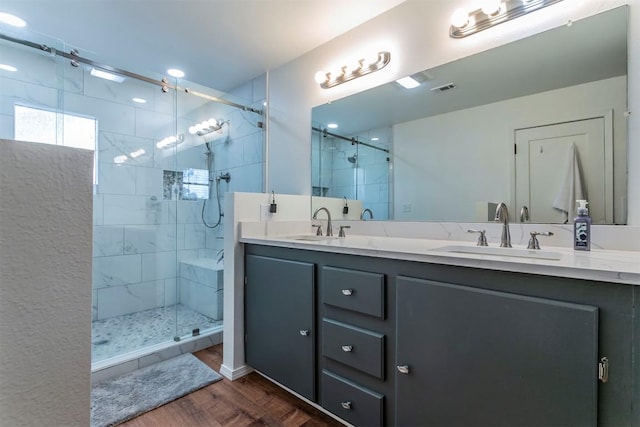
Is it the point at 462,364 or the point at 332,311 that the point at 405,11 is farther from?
the point at 462,364

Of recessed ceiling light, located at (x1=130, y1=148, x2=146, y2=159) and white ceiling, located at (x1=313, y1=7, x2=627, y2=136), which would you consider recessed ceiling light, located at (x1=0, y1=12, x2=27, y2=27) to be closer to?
recessed ceiling light, located at (x1=130, y1=148, x2=146, y2=159)

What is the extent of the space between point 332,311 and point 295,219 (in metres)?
0.99

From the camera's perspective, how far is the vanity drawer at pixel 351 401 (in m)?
1.29

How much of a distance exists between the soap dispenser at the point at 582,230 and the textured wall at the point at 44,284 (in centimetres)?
160

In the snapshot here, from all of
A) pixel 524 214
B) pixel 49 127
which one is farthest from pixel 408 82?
pixel 49 127

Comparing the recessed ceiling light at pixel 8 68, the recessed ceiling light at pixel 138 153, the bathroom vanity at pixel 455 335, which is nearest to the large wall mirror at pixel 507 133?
the bathroom vanity at pixel 455 335

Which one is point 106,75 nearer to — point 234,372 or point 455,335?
point 234,372

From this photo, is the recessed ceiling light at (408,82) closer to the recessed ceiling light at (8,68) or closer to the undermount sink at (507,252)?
the undermount sink at (507,252)

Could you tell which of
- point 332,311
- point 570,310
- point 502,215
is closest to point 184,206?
point 332,311

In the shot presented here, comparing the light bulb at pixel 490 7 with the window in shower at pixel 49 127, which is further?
the window in shower at pixel 49 127

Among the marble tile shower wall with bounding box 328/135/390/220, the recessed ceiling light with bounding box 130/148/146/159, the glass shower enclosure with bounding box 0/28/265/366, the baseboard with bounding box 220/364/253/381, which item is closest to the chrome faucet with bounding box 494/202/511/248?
the marble tile shower wall with bounding box 328/135/390/220

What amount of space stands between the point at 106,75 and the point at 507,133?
2.84 metres

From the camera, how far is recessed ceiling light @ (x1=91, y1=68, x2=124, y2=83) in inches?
90.5

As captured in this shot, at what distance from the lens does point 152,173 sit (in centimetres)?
287
